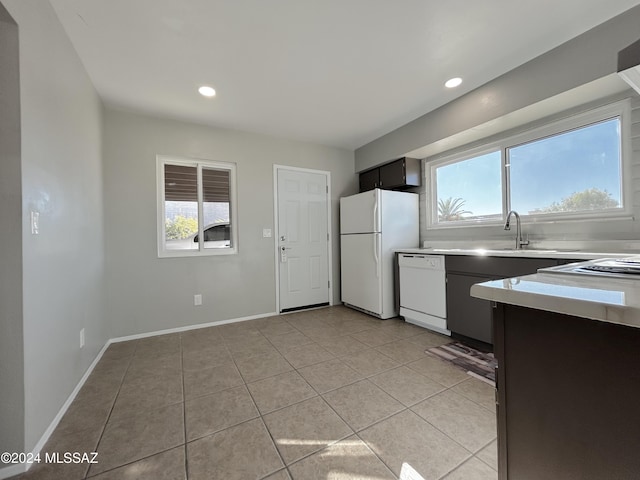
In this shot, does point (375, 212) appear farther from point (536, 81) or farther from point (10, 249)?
point (10, 249)

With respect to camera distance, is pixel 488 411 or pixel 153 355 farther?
pixel 153 355

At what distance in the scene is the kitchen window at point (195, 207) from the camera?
309 centimetres

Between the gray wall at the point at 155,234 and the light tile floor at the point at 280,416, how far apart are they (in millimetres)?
552

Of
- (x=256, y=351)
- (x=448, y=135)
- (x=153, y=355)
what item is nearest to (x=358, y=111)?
(x=448, y=135)

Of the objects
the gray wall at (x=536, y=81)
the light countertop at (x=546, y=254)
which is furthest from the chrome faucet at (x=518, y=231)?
the gray wall at (x=536, y=81)

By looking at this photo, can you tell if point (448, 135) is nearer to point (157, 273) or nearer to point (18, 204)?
point (18, 204)

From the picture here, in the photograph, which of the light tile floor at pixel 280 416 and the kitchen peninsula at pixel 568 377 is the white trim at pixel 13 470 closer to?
the light tile floor at pixel 280 416

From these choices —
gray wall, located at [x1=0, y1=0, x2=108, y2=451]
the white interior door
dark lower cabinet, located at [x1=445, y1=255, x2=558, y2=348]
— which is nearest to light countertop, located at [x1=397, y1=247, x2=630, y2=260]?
dark lower cabinet, located at [x1=445, y1=255, x2=558, y2=348]

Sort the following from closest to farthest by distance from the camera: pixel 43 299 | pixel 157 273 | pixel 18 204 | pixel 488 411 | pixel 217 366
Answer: pixel 18 204 → pixel 43 299 → pixel 488 411 → pixel 217 366 → pixel 157 273

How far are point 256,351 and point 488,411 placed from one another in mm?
1861

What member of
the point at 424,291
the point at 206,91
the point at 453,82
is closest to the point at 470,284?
the point at 424,291

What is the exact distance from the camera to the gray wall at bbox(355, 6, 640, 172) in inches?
67.7

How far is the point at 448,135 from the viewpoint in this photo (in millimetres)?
2768

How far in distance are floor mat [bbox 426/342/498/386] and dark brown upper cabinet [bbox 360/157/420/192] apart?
2.03 metres
